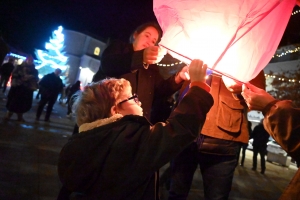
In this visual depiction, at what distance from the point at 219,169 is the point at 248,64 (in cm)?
114

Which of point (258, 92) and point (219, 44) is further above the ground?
point (219, 44)

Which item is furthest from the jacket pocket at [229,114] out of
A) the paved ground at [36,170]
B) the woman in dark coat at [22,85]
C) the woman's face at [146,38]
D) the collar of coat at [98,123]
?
the woman in dark coat at [22,85]

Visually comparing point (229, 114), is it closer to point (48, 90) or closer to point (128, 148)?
point (128, 148)

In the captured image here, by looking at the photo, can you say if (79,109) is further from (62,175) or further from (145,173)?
(145,173)

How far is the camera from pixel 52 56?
124ft

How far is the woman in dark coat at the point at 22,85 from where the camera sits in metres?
7.81

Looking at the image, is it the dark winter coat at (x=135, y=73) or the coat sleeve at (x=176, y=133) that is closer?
the coat sleeve at (x=176, y=133)

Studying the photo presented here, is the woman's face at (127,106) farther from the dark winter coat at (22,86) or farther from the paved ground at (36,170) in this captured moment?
the dark winter coat at (22,86)

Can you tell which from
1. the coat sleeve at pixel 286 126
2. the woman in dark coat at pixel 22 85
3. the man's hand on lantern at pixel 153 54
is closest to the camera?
the coat sleeve at pixel 286 126

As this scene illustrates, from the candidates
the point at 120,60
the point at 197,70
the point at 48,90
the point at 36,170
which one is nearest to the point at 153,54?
the point at 120,60

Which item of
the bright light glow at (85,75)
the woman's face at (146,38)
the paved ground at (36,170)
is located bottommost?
the bright light glow at (85,75)

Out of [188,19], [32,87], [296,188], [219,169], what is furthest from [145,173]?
[32,87]

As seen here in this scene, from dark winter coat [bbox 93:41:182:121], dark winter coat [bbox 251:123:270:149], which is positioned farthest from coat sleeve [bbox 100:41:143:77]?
dark winter coat [bbox 251:123:270:149]

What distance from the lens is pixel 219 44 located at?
1482mm
